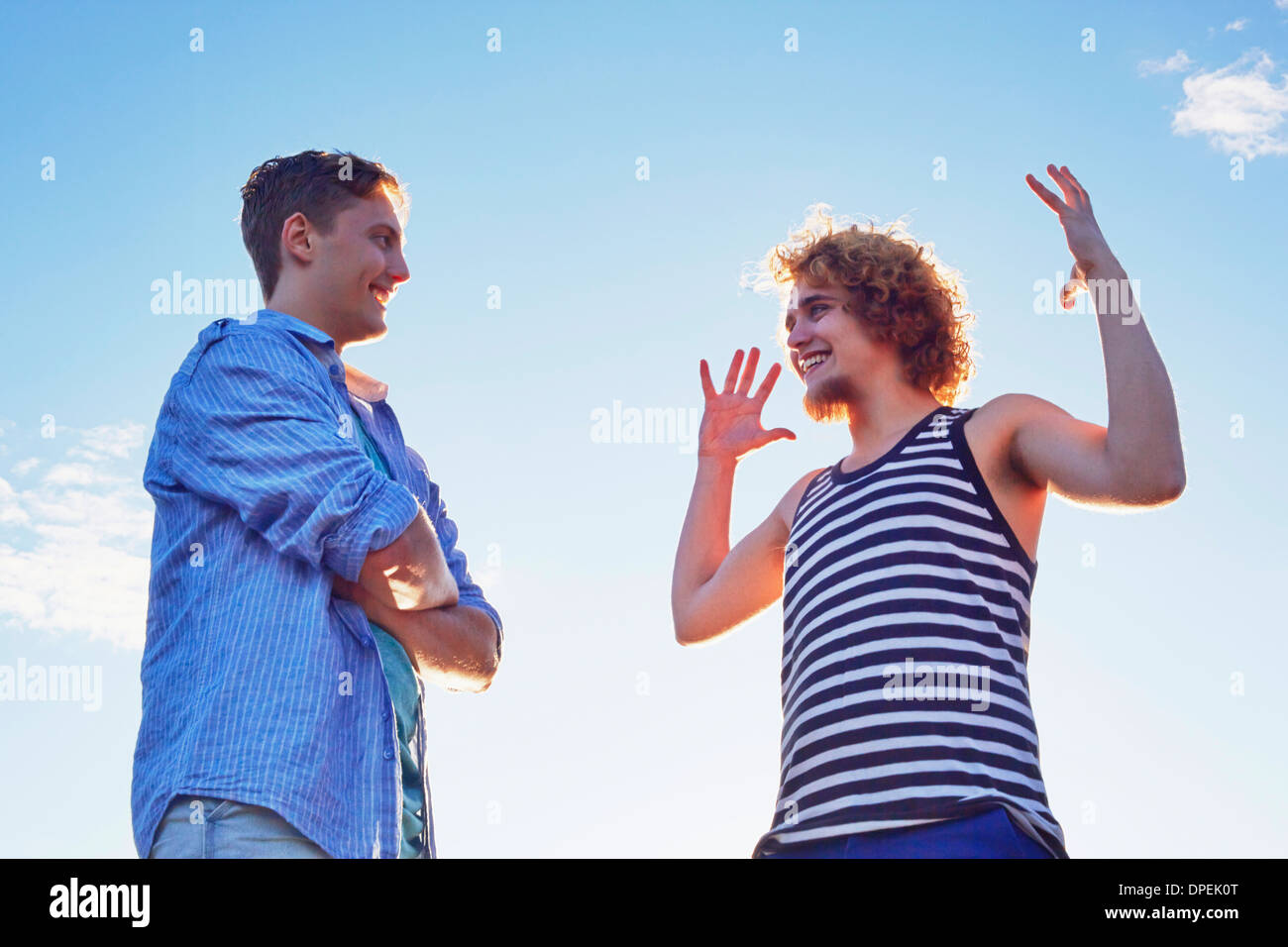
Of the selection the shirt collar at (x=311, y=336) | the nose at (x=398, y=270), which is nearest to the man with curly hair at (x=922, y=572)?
the nose at (x=398, y=270)

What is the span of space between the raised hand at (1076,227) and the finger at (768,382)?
1.34m

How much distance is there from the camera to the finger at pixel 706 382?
15.9ft

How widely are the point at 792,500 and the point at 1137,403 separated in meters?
1.34

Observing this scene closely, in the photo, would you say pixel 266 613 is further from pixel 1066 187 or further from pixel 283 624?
pixel 1066 187

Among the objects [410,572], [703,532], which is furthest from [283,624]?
[703,532]

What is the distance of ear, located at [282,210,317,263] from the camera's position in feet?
12.9

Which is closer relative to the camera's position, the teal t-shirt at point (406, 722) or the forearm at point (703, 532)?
the teal t-shirt at point (406, 722)

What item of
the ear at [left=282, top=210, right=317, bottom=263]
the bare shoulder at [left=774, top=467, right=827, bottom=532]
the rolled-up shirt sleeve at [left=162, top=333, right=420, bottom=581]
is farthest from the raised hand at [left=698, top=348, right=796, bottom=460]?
the rolled-up shirt sleeve at [left=162, top=333, right=420, bottom=581]

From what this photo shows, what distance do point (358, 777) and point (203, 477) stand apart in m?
0.87

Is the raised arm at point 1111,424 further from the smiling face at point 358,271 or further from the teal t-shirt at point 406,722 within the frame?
the smiling face at point 358,271

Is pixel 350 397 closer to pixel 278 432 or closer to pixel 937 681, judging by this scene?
pixel 278 432

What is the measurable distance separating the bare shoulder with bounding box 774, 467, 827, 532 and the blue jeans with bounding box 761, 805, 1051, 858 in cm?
136

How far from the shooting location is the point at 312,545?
2979 millimetres
